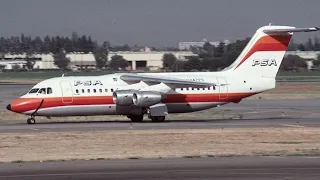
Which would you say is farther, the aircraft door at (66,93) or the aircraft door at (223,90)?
the aircraft door at (223,90)

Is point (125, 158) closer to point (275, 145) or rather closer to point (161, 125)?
point (275, 145)

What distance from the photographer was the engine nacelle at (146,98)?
41406 mm

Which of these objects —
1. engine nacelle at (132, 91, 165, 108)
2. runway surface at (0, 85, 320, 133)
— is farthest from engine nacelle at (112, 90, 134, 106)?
runway surface at (0, 85, 320, 133)

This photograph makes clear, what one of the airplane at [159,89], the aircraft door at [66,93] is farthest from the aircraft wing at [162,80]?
the aircraft door at [66,93]

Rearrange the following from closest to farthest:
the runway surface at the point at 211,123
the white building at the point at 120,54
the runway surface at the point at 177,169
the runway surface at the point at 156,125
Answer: the runway surface at the point at 177,169 → the runway surface at the point at 156,125 → the runway surface at the point at 211,123 → the white building at the point at 120,54

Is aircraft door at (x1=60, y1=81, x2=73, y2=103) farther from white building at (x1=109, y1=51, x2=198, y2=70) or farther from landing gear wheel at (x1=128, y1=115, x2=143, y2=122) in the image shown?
white building at (x1=109, y1=51, x2=198, y2=70)

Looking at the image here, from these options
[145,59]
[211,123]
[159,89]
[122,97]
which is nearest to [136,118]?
[159,89]

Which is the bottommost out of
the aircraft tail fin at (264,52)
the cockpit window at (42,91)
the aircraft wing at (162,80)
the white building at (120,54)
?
the white building at (120,54)

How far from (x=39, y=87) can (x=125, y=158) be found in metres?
17.8

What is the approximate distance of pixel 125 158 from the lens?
25109 millimetres

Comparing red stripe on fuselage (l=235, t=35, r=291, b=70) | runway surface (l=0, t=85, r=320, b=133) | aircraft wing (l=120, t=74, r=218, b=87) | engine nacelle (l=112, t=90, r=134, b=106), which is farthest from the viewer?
red stripe on fuselage (l=235, t=35, r=291, b=70)

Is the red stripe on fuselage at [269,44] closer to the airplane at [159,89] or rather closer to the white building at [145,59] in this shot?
the airplane at [159,89]

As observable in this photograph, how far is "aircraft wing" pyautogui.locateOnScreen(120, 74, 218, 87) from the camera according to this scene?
4203cm

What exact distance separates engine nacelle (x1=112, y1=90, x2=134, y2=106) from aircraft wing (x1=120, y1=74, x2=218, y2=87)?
133cm
